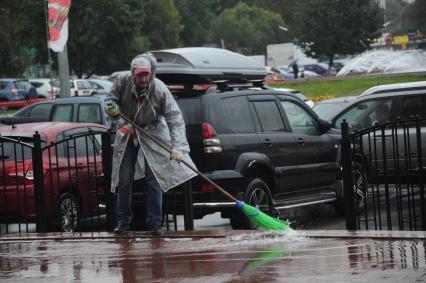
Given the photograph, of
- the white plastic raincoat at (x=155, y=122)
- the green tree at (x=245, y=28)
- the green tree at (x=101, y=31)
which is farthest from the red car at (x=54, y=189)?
the green tree at (x=245, y=28)

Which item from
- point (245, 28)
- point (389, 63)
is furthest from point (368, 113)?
point (245, 28)

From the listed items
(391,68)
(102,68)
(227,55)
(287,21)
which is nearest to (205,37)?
(287,21)

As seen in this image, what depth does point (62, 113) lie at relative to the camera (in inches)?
824

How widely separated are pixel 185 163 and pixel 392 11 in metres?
112

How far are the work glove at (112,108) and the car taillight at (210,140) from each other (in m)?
2.13

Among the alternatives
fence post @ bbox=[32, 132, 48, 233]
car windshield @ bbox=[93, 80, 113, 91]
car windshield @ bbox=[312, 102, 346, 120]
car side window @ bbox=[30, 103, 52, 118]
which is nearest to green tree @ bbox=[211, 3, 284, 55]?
car windshield @ bbox=[93, 80, 113, 91]

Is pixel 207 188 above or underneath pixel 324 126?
underneath

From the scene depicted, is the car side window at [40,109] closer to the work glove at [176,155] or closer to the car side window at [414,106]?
the car side window at [414,106]

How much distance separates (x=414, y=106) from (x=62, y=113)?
8.90 meters

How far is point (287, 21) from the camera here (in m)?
116

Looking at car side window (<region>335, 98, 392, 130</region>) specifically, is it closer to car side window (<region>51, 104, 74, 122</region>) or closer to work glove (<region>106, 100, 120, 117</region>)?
work glove (<region>106, 100, 120, 117</region>)

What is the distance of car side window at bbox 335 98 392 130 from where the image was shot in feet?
50.2

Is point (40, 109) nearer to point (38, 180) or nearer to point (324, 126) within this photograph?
point (324, 126)

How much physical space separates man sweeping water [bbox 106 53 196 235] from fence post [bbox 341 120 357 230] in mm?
1589
